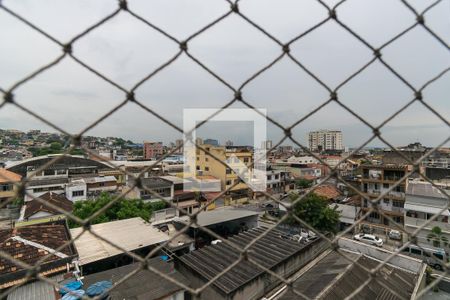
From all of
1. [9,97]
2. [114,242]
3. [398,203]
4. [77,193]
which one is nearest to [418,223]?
[398,203]

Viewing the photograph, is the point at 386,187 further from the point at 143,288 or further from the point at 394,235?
the point at 143,288

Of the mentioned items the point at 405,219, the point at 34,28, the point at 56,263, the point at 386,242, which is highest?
the point at 34,28

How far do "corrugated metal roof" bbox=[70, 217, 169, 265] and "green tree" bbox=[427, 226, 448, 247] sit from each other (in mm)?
6593

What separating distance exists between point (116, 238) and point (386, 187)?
808cm

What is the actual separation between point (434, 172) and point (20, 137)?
1944cm

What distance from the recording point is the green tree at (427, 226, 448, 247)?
6.59 metres

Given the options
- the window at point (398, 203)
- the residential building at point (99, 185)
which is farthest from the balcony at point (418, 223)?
the residential building at point (99, 185)

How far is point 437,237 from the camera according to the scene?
6.57 meters

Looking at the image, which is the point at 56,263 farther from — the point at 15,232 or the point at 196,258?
the point at 196,258

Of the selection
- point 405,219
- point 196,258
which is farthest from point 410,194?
point 196,258

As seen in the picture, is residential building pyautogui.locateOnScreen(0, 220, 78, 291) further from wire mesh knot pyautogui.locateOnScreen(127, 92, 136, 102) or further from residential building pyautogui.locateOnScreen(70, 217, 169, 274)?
wire mesh knot pyautogui.locateOnScreen(127, 92, 136, 102)

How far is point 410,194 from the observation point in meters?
7.68

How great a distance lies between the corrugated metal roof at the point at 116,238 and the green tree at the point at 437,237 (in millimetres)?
6593

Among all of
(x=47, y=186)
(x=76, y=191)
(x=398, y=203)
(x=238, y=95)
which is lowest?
(x=398, y=203)
